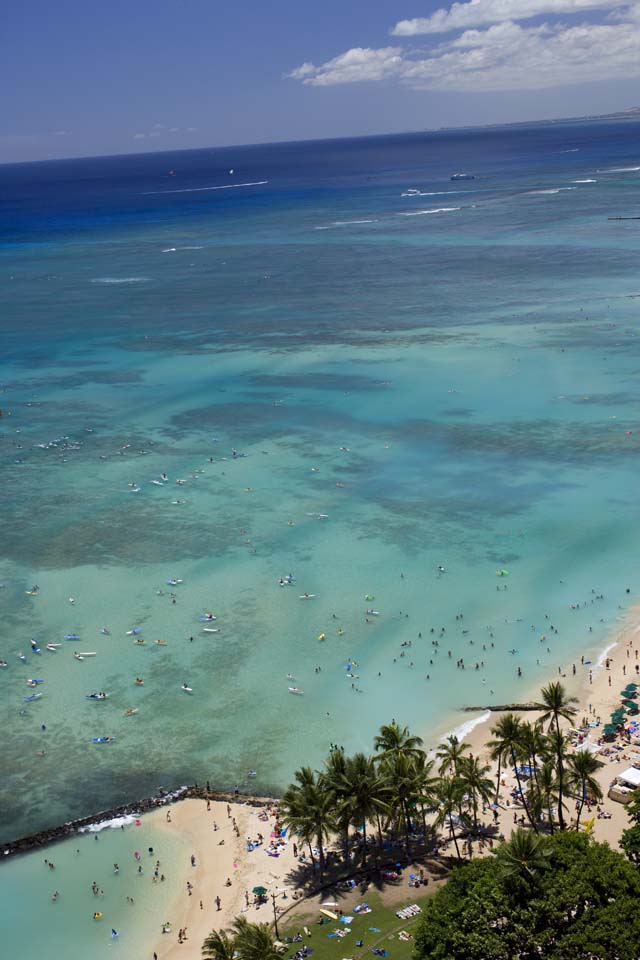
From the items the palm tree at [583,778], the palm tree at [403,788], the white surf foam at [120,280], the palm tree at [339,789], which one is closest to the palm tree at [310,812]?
the palm tree at [339,789]

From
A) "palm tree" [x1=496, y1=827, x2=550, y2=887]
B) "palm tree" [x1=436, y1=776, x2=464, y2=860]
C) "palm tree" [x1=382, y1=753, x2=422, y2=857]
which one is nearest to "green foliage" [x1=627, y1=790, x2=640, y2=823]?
"palm tree" [x1=496, y1=827, x2=550, y2=887]

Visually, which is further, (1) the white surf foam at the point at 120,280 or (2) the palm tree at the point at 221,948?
(1) the white surf foam at the point at 120,280

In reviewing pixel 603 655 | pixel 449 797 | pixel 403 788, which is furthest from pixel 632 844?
pixel 603 655

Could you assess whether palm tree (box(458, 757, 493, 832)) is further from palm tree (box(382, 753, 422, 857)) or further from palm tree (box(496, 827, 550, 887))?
palm tree (box(496, 827, 550, 887))

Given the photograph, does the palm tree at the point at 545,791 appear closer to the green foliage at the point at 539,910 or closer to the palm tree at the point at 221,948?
the green foliage at the point at 539,910

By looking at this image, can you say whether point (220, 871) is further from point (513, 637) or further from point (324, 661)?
point (513, 637)

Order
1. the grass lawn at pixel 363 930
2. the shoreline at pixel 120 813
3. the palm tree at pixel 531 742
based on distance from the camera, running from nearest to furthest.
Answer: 1. the grass lawn at pixel 363 930
2. the palm tree at pixel 531 742
3. the shoreline at pixel 120 813
